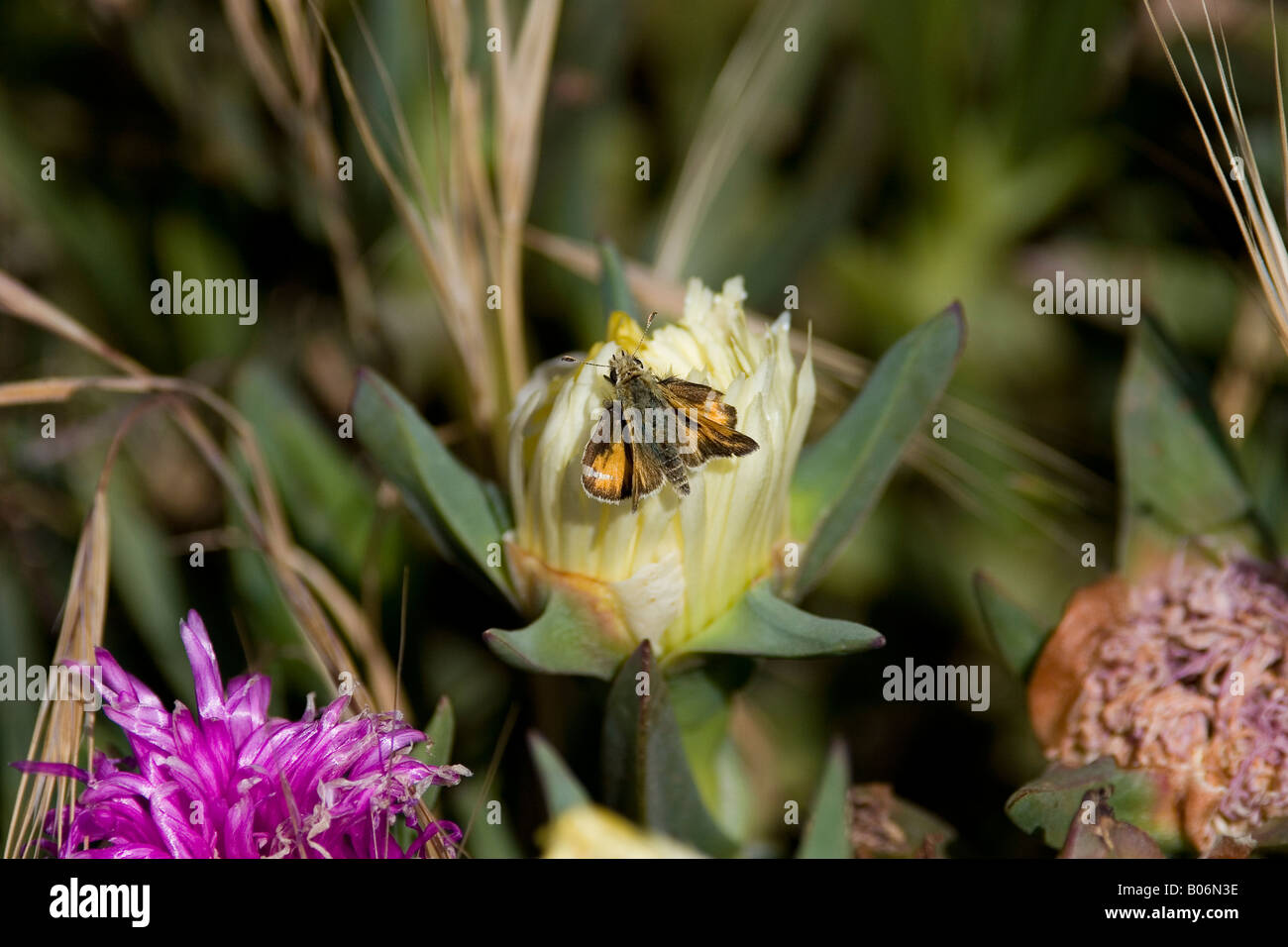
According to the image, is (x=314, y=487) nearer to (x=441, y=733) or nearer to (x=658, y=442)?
(x=441, y=733)

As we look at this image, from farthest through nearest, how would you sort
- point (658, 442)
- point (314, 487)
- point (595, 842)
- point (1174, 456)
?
point (314, 487)
point (1174, 456)
point (658, 442)
point (595, 842)

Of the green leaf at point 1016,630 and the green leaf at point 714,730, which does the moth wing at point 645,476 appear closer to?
the green leaf at point 714,730

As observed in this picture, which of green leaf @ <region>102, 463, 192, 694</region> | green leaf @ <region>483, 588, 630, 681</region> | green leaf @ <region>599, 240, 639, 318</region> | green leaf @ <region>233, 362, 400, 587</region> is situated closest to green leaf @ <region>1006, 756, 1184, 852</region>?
green leaf @ <region>483, 588, 630, 681</region>

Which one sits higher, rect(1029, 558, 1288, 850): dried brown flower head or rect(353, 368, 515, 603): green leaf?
rect(353, 368, 515, 603): green leaf

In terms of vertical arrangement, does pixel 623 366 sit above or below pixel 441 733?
above

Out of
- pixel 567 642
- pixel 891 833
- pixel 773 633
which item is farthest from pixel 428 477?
pixel 891 833

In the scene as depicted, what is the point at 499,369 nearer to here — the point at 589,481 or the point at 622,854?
the point at 589,481

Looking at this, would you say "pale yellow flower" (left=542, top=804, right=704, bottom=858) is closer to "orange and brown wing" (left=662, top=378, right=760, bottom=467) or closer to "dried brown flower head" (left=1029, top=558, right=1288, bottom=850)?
"orange and brown wing" (left=662, top=378, right=760, bottom=467)
